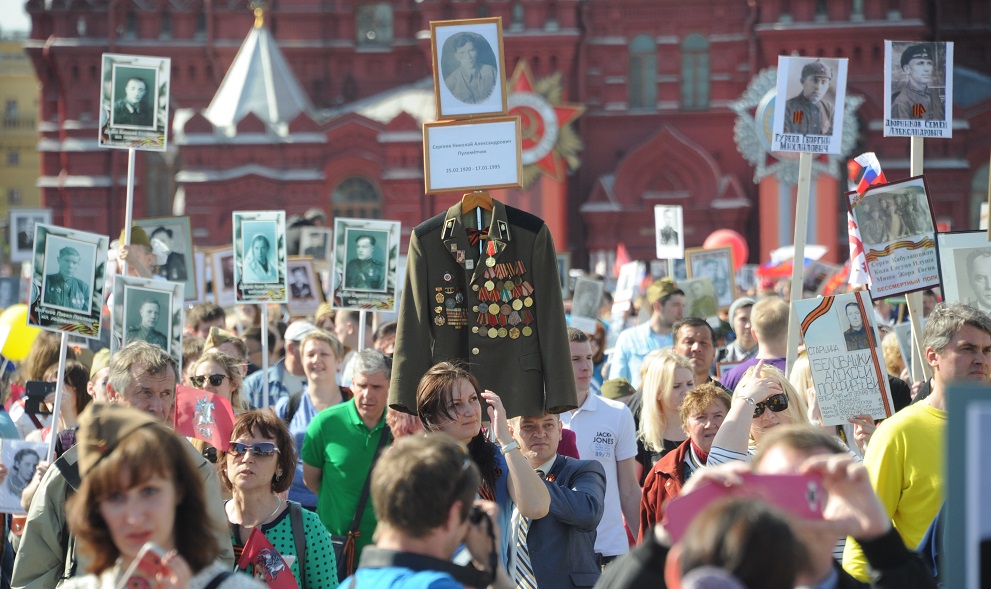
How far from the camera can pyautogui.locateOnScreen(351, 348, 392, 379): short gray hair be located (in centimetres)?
669

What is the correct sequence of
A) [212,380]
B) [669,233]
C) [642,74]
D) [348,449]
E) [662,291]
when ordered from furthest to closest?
[642,74] → [669,233] → [662,291] → [212,380] → [348,449]

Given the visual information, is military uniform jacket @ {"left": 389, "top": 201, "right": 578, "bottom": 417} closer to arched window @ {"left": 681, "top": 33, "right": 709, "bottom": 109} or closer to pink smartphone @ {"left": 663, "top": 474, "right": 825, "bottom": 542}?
pink smartphone @ {"left": 663, "top": 474, "right": 825, "bottom": 542}

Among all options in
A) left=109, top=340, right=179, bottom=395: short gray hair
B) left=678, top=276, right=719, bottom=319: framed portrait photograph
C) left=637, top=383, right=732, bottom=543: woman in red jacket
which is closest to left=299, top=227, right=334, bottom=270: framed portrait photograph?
left=678, top=276, right=719, bottom=319: framed portrait photograph

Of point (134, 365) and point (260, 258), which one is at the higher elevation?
point (260, 258)

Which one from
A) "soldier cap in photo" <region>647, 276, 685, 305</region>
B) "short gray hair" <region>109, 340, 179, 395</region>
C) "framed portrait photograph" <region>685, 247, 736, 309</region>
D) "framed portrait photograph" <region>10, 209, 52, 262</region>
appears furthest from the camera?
"framed portrait photograph" <region>10, 209, 52, 262</region>

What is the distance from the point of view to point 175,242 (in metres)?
12.3

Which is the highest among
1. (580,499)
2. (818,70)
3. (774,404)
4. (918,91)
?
(818,70)

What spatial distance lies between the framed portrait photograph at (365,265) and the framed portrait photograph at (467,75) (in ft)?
12.2

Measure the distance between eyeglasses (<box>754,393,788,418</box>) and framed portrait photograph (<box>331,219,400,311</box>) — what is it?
15.4 ft

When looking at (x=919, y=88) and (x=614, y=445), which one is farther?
(x=919, y=88)

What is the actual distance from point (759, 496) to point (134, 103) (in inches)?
265

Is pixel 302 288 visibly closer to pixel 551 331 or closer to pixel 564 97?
pixel 551 331

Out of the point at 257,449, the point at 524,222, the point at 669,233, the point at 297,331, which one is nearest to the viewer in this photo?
the point at 257,449

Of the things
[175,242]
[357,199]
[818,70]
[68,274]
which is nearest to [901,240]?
[818,70]
